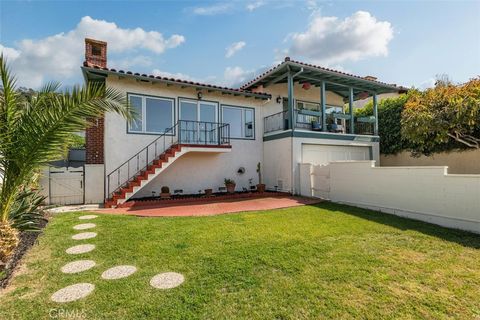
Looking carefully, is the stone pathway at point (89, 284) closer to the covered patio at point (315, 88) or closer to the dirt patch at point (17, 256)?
the dirt patch at point (17, 256)

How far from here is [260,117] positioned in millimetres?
14047

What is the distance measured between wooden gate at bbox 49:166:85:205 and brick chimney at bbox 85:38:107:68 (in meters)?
4.65

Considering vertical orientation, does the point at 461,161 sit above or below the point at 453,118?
below

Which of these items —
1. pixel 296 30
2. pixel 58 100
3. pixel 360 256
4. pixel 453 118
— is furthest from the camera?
pixel 296 30

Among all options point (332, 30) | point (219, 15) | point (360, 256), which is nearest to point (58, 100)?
point (360, 256)

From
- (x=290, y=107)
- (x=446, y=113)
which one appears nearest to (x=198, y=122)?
(x=290, y=107)

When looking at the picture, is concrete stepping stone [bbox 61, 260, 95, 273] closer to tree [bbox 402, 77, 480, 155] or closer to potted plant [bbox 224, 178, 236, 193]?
potted plant [bbox 224, 178, 236, 193]

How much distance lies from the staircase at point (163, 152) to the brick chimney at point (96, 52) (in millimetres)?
4063

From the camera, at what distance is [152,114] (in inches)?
442

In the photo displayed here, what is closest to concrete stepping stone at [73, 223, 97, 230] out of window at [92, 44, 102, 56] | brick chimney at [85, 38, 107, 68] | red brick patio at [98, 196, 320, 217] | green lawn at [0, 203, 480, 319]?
green lawn at [0, 203, 480, 319]

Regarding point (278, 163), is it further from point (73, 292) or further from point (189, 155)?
point (73, 292)

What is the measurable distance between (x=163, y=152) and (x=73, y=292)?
8.24 m

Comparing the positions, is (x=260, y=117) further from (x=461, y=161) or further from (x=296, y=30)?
(x=461, y=161)

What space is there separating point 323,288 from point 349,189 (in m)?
7.09
